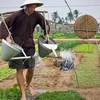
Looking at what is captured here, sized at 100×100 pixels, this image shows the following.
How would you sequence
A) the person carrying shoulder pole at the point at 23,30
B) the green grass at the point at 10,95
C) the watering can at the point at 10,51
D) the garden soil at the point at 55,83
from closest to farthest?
the watering can at the point at 10,51, the green grass at the point at 10,95, the person carrying shoulder pole at the point at 23,30, the garden soil at the point at 55,83

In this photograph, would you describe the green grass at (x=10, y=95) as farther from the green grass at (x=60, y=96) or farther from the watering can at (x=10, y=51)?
the watering can at (x=10, y=51)

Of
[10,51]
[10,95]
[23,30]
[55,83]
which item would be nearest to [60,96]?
[10,95]

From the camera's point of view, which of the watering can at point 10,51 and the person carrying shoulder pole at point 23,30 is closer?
the watering can at point 10,51

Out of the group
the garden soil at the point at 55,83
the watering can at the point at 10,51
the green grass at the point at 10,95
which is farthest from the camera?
the garden soil at the point at 55,83

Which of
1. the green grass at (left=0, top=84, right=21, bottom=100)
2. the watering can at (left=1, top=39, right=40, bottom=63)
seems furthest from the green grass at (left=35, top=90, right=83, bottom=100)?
the watering can at (left=1, top=39, right=40, bottom=63)

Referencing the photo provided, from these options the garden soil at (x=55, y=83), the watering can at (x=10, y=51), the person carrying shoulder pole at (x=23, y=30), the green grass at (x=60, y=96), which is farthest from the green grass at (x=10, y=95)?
the garden soil at (x=55, y=83)

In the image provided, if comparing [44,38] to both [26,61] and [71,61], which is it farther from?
[71,61]

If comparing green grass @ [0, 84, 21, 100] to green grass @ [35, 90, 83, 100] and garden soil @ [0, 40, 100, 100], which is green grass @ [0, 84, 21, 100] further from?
garden soil @ [0, 40, 100, 100]

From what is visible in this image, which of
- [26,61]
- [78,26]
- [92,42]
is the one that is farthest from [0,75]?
[92,42]

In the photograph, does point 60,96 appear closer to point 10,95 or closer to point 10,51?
point 10,95

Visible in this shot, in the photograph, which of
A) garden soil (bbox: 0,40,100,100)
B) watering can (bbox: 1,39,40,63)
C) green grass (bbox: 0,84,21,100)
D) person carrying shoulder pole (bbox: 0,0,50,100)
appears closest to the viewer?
watering can (bbox: 1,39,40,63)

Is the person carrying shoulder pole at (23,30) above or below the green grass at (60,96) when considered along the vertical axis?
above

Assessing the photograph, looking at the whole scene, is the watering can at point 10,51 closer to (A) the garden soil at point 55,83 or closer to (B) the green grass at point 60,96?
(B) the green grass at point 60,96

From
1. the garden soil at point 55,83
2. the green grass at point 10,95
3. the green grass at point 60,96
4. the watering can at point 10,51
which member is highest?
the watering can at point 10,51
